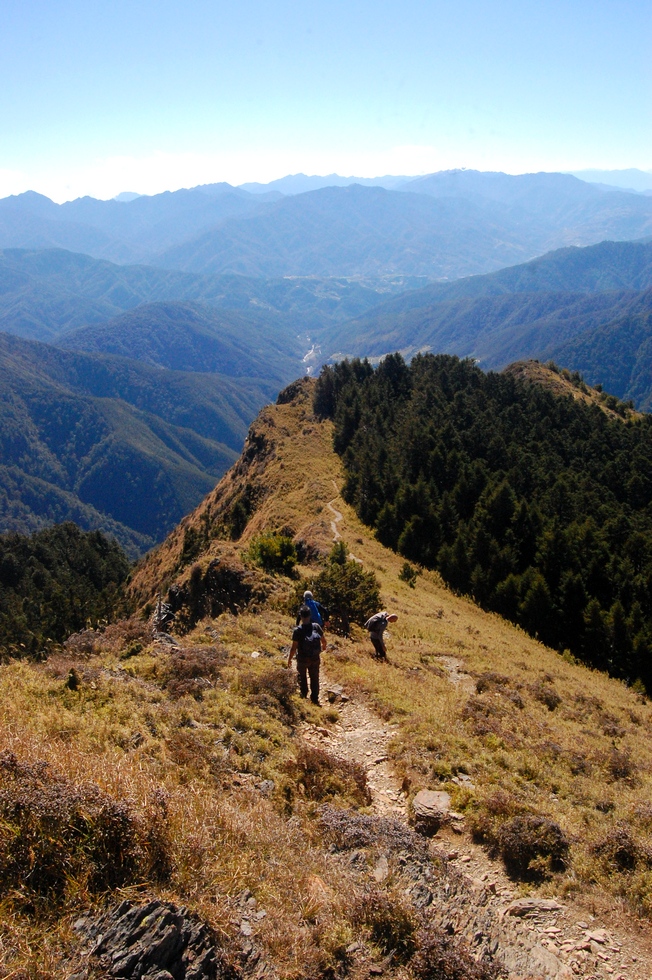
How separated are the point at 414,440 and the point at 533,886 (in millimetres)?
57548

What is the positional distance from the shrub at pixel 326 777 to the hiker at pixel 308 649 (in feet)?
12.2

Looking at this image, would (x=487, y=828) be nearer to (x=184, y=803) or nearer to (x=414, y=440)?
(x=184, y=803)

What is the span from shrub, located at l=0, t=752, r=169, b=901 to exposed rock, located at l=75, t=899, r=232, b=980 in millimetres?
603

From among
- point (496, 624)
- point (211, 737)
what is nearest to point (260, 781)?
point (211, 737)

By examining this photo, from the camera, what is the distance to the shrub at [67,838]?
6230 mm

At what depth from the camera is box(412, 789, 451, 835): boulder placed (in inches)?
398

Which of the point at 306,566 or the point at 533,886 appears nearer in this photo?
the point at 533,886

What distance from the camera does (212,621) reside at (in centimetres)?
2173

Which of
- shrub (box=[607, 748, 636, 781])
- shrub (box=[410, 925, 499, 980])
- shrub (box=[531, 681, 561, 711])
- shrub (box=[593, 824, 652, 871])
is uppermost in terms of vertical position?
shrub (box=[410, 925, 499, 980])

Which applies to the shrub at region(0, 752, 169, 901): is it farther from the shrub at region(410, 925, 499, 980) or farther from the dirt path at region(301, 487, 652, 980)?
the dirt path at region(301, 487, 652, 980)

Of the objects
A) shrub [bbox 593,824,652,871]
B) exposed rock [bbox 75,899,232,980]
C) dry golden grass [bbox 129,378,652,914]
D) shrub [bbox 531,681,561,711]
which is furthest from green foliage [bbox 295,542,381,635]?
exposed rock [bbox 75,899,232,980]

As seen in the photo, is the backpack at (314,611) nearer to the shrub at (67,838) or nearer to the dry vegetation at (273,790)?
the dry vegetation at (273,790)

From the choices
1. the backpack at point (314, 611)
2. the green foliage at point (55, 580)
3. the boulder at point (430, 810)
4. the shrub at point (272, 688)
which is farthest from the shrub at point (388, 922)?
the green foliage at point (55, 580)

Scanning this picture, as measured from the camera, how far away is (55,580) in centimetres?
9619
